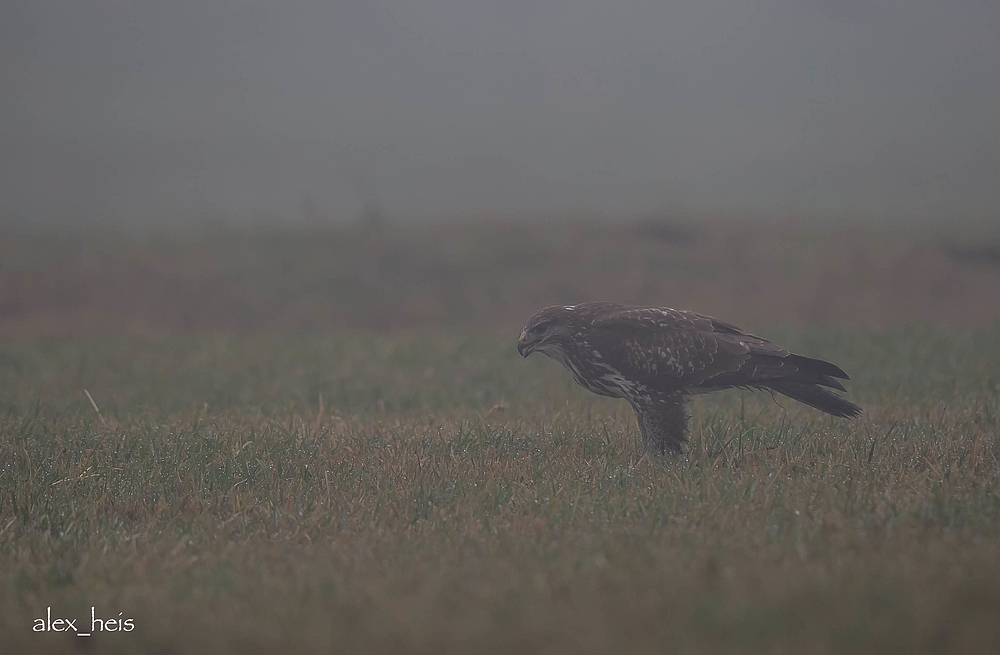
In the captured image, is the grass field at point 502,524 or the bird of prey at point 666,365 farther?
the bird of prey at point 666,365

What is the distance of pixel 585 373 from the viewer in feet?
20.9

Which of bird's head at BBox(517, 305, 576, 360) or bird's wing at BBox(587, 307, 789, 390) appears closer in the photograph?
bird's wing at BBox(587, 307, 789, 390)

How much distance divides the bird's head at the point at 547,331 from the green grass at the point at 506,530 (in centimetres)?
70

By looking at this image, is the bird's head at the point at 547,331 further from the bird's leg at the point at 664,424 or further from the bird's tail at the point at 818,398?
the bird's tail at the point at 818,398

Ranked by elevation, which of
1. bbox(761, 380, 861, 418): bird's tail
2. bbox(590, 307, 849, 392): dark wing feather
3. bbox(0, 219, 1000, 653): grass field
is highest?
bbox(590, 307, 849, 392): dark wing feather

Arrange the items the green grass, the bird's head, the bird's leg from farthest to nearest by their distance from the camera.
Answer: the bird's head
the bird's leg
the green grass

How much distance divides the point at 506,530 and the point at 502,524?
12 cm

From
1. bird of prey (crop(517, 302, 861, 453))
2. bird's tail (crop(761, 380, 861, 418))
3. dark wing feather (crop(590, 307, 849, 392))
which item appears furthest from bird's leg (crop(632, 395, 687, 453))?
bird's tail (crop(761, 380, 861, 418))

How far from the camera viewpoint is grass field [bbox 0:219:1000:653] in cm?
321

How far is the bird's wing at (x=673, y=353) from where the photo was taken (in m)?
6.21

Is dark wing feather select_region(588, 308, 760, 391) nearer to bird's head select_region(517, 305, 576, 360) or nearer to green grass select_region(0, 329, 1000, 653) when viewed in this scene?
bird's head select_region(517, 305, 576, 360)

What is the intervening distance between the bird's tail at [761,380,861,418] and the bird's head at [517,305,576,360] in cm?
152

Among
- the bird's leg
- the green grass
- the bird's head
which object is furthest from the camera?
the bird's head

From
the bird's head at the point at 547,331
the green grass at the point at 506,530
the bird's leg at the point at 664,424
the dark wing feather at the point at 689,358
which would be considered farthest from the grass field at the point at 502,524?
the bird's head at the point at 547,331
